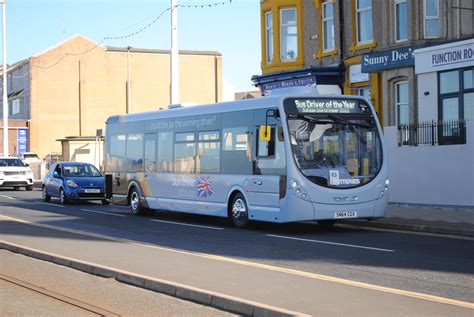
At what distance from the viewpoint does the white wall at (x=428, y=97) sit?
23734mm

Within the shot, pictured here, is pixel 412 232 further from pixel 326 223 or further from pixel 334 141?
pixel 334 141

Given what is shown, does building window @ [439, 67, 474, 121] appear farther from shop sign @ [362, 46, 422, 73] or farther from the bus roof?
the bus roof

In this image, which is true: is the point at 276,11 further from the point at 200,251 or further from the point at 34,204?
the point at 200,251

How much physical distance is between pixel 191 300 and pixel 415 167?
1501cm

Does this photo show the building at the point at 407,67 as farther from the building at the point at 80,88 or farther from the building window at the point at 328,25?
the building at the point at 80,88

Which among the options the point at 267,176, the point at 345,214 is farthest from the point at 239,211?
the point at 345,214

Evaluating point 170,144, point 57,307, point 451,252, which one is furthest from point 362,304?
point 170,144

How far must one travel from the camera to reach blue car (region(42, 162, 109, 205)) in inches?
1122

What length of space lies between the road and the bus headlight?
0.88 m

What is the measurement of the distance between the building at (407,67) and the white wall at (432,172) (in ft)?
0.10

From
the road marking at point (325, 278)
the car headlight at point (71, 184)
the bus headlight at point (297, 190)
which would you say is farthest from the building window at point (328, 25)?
the road marking at point (325, 278)

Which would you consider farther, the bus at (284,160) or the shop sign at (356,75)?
the shop sign at (356,75)

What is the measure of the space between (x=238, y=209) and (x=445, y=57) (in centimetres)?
890

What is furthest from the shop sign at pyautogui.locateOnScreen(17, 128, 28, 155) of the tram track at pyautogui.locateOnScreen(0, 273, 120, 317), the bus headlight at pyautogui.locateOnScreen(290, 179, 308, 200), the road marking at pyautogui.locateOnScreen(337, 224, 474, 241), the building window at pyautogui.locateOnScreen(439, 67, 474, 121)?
the tram track at pyautogui.locateOnScreen(0, 273, 120, 317)
